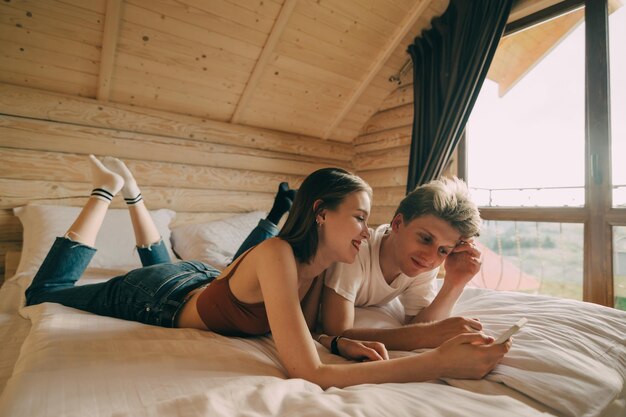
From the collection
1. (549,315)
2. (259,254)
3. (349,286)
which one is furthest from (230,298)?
(549,315)

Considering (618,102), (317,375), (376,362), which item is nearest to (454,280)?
(376,362)

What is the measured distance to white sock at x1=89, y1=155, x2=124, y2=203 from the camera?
5.86 feet

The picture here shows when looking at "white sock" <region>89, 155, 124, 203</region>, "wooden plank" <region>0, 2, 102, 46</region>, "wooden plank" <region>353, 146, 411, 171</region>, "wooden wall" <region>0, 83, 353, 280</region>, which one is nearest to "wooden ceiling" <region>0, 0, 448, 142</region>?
"wooden plank" <region>0, 2, 102, 46</region>

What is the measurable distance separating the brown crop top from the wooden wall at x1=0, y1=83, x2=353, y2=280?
1.85 meters

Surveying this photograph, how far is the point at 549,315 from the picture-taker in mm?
1177

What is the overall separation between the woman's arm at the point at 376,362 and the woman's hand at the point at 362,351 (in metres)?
0.09

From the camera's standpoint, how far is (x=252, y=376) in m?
0.83

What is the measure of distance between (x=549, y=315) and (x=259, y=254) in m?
0.97

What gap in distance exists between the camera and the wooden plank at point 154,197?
235cm

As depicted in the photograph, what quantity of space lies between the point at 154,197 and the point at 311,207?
204cm

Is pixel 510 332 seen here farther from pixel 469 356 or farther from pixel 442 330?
pixel 442 330

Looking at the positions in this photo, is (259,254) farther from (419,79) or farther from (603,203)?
(419,79)

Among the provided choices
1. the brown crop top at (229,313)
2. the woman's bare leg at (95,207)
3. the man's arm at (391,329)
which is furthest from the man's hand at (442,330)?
the woman's bare leg at (95,207)

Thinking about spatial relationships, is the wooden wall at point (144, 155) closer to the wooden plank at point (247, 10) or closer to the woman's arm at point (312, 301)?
the wooden plank at point (247, 10)
